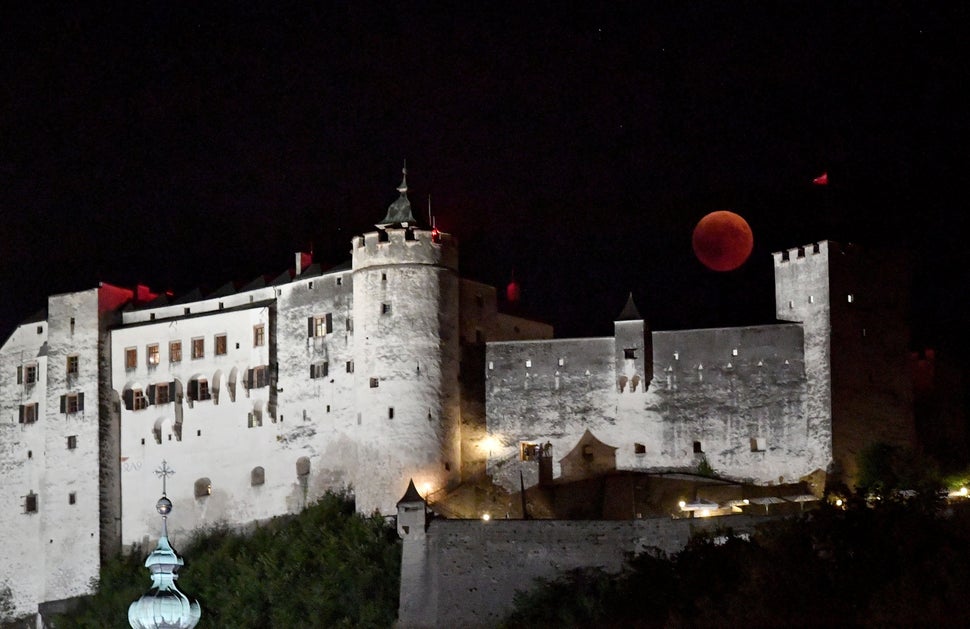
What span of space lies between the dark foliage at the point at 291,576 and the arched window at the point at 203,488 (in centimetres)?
127

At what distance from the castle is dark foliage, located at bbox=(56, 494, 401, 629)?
1.26 metres

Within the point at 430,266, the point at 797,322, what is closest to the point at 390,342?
the point at 430,266

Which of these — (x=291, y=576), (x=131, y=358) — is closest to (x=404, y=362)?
(x=291, y=576)

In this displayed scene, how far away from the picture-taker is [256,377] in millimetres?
74312

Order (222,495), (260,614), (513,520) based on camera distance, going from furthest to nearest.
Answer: (222,495), (260,614), (513,520)

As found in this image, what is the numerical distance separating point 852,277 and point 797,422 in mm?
4799

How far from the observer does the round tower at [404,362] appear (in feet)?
229

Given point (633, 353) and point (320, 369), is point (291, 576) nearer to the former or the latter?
point (320, 369)

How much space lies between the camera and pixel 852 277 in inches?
2751

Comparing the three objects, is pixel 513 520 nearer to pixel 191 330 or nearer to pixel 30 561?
pixel 191 330

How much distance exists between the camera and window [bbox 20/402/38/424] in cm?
7932

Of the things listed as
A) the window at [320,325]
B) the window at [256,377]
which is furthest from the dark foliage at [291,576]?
the window at [320,325]

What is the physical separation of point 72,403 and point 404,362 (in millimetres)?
13741

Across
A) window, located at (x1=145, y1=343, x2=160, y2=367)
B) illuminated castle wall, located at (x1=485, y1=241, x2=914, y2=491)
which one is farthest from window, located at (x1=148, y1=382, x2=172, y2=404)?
illuminated castle wall, located at (x1=485, y1=241, x2=914, y2=491)
